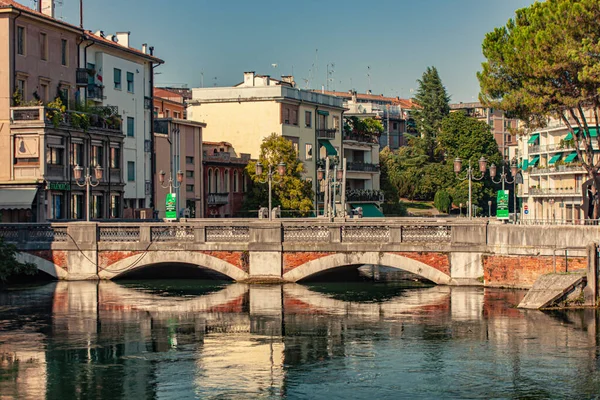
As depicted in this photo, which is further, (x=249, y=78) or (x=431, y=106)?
(x=431, y=106)

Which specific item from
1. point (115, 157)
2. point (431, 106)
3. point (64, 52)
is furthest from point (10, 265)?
point (431, 106)

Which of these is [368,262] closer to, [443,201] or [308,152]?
[308,152]

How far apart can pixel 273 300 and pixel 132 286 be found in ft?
33.6

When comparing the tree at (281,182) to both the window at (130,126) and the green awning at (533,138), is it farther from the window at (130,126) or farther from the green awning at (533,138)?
the green awning at (533,138)

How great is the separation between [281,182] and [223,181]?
5299mm

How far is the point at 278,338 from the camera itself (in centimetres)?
3931

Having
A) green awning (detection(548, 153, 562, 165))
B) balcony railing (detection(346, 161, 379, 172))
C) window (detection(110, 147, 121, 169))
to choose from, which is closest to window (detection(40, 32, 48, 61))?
window (detection(110, 147, 121, 169))

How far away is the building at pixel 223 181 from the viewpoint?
9050 cm

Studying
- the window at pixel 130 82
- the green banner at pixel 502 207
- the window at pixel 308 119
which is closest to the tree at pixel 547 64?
the green banner at pixel 502 207

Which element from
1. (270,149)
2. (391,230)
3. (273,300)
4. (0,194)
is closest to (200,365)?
(273,300)

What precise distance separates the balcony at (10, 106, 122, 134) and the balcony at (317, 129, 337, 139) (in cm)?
3386

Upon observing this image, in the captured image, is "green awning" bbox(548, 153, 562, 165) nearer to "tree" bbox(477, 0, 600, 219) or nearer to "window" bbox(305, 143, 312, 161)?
"window" bbox(305, 143, 312, 161)

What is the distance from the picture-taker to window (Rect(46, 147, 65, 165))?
6600cm

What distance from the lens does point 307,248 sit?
52.2 meters
